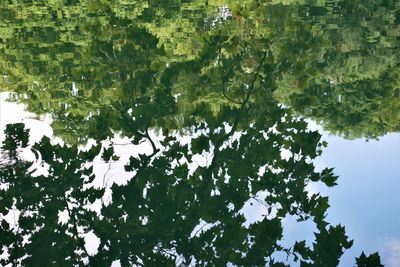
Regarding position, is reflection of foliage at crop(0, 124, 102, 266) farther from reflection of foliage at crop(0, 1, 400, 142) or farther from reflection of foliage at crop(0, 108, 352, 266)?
reflection of foliage at crop(0, 1, 400, 142)

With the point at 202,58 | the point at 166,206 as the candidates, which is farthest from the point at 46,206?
the point at 202,58

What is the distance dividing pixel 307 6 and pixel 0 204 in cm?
1955

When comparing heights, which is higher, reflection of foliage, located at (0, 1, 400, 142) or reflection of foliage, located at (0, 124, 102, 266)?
reflection of foliage, located at (0, 1, 400, 142)

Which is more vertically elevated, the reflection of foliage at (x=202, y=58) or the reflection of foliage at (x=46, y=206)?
the reflection of foliage at (x=202, y=58)

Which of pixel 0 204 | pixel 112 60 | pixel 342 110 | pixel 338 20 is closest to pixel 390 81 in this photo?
pixel 342 110

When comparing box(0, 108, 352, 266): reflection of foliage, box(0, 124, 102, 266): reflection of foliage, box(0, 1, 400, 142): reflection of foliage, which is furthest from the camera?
box(0, 1, 400, 142): reflection of foliage

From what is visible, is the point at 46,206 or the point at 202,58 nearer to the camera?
the point at 46,206

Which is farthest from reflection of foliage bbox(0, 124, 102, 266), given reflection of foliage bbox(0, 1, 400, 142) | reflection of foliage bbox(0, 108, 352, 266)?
reflection of foliage bbox(0, 1, 400, 142)

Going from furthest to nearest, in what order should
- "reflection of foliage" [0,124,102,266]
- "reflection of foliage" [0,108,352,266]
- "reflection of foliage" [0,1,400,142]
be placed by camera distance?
"reflection of foliage" [0,1,400,142]
"reflection of foliage" [0,124,102,266]
"reflection of foliage" [0,108,352,266]

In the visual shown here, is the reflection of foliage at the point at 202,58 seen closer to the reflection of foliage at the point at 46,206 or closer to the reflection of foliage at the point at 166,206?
the reflection of foliage at the point at 166,206

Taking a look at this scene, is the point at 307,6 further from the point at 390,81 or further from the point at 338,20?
the point at 390,81

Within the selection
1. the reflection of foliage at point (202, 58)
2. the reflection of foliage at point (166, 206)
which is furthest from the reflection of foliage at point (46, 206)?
the reflection of foliage at point (202, 58)

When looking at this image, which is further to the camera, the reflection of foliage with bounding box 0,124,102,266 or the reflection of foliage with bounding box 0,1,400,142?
the reflection of foliage with bounding box 0,1,400,142

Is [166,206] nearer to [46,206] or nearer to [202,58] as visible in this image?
[46,206]
